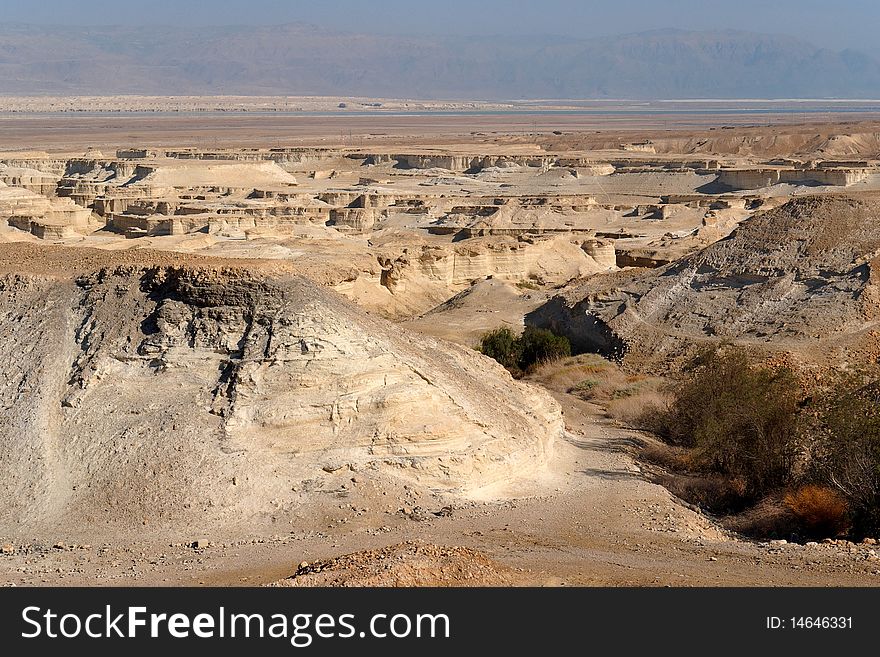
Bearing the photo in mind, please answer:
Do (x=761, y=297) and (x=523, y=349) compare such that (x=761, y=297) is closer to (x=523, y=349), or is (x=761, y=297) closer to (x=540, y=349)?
(x=540, y=349)

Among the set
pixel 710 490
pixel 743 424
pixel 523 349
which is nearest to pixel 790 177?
pixel 523 349

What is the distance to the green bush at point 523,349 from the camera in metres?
25.8

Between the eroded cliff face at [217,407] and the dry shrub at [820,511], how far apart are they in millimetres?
3451

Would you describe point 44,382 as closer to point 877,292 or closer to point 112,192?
point 877,292

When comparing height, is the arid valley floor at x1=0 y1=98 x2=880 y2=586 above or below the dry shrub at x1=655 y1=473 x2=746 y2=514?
above

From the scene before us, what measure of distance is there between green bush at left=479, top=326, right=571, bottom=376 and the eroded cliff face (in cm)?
879

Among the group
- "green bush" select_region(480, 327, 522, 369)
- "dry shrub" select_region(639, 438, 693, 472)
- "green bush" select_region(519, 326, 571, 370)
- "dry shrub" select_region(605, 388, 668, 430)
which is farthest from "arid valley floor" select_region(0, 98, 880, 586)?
"green bush" select_region(480, 327, 522, 369)

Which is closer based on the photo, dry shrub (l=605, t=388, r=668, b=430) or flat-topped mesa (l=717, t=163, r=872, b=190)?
dry shrub (l=605, t=388, r=668, b=430)

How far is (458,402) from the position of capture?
16.0m

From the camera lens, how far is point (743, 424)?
56.9 feet

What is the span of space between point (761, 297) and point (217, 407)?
15.3m

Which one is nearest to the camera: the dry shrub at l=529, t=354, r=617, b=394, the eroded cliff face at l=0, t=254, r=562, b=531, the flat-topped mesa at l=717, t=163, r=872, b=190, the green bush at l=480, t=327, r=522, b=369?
the eroded cliff face at l=0, t=254, r=562, b=531

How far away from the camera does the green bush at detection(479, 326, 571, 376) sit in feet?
84.7

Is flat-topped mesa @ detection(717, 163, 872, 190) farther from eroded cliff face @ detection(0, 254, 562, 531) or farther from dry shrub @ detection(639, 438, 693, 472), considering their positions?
eroded cliff face @ detection(0, 254, 562, 531)
